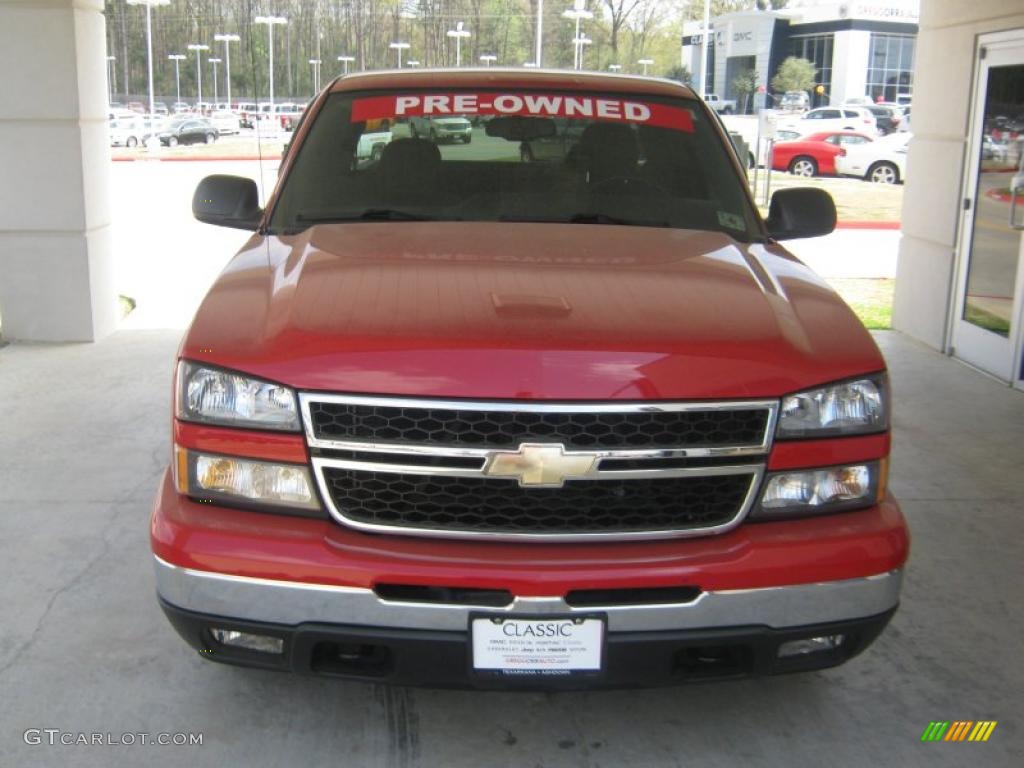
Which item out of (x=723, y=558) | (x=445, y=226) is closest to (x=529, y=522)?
(x=723, y=558)

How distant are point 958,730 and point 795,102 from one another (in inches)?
2470

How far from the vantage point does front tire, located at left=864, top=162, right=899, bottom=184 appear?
28.7 m

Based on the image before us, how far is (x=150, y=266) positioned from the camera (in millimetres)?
12250

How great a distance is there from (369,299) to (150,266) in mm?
10123

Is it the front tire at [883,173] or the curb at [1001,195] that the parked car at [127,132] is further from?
the curb at [1001,195]

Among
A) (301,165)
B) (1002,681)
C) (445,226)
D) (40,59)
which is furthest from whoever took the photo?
(40,59)

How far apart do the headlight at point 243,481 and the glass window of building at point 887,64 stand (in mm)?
70713

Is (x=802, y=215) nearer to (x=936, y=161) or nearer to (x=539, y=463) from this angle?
(x=539, y=463)

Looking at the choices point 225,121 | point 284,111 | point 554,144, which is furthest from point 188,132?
point 554,144

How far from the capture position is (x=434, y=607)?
8.31 ft

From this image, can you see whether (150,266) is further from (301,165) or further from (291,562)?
(291,562)

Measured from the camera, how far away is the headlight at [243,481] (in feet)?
8.64

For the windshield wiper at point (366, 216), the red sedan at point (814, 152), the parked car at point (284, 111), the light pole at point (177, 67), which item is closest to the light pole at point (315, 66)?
the parked car at point (284, 111)

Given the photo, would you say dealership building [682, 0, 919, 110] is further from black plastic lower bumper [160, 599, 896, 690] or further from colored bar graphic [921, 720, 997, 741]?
black plastic lower bumper [160, 599, 896, 690]
